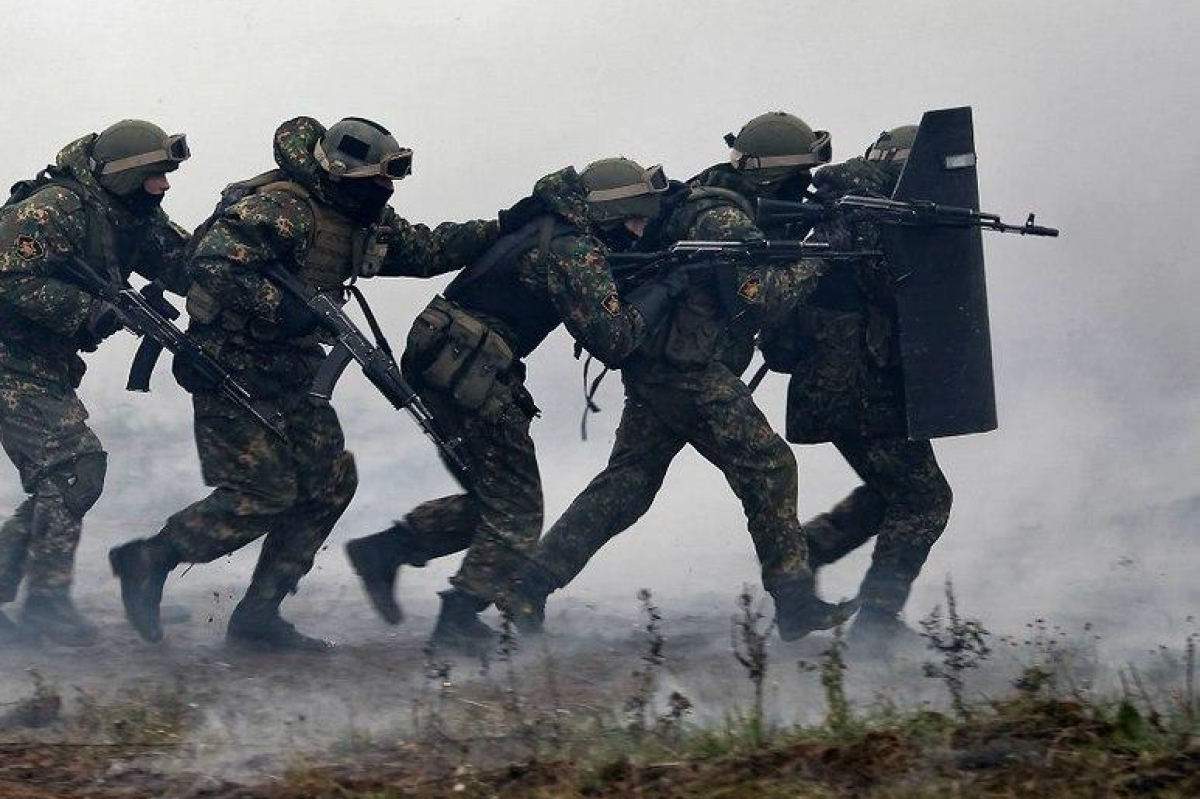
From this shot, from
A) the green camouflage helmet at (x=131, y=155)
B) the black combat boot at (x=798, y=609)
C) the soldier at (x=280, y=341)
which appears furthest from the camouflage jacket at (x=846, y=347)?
the green camouflage helmet at (x=131, y=155)

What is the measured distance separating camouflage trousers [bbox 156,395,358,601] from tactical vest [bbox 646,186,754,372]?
133 cm

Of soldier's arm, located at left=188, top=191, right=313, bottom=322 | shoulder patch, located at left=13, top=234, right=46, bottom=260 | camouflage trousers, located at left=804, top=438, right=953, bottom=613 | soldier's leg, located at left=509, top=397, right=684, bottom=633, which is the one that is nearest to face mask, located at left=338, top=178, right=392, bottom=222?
soldier's arm, located at left=188, top=191, right=313, bottom=322

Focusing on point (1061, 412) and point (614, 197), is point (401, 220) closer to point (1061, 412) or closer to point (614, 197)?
point (614, 197)

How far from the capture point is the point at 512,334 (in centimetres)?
725

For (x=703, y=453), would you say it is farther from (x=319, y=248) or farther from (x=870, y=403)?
(x=319, y=248)

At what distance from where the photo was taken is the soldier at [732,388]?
7363 mm

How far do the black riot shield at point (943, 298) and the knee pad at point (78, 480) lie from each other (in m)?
3.24

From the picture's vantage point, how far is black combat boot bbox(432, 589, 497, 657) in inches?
287

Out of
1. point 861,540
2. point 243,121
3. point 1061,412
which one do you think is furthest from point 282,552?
point 243,121

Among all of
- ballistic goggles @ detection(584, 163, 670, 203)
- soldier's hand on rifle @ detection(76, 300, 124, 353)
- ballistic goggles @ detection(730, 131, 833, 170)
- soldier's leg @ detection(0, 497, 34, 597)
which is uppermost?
ballistic goggles @ detection(730, 131, 833, 170)

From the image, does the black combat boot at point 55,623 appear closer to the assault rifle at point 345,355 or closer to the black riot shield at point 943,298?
the assault rifle at point 345,355

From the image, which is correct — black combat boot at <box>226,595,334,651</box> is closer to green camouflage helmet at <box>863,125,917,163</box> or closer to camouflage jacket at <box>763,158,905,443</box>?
camouflage jacket at <box>763,158,905,443</box>

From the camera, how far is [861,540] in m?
8.13

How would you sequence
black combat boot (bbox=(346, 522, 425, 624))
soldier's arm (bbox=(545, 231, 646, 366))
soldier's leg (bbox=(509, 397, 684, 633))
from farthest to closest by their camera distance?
soldier's leg (bbox=(509, 397, 684, 633)) → black combat boot (bbox=(346, 522, 425, 624)) → soldier's arm (bbox=(545, 231, 646, 366))
